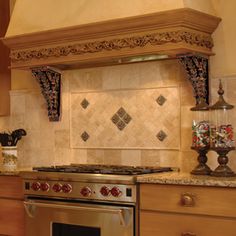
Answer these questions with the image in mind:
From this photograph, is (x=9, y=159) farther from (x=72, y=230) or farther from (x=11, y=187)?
(x=72, y=230)

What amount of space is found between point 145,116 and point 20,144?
4.03 feet

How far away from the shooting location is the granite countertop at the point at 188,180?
2762mm

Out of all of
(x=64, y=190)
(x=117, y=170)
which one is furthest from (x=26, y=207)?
(x=117, y=170)

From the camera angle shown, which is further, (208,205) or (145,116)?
(145,116)

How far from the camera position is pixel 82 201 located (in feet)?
10.9

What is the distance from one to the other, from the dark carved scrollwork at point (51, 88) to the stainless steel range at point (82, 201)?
0.60 meters

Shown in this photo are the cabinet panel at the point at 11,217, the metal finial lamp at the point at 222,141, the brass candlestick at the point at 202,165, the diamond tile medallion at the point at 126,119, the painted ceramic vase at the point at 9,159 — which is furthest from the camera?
the painted ceramic vase at the point at 9,159

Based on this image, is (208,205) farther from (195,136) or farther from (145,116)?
(145,116)

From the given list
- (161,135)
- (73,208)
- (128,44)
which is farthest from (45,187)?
(128,44)

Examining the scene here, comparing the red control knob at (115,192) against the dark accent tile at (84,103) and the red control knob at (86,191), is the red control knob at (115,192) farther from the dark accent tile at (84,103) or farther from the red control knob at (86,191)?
the dark accent tile at (84,103)

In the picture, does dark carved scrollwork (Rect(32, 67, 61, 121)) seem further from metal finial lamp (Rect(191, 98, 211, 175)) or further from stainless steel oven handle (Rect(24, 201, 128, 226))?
metal finial lamp (Rect(191, 98, 211, 175))

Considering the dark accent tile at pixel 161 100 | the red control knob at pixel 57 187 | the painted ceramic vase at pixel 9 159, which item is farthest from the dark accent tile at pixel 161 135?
the painted ceramic vase at pixel 9 159

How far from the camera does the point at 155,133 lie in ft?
11.9

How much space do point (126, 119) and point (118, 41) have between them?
0.64 meters
